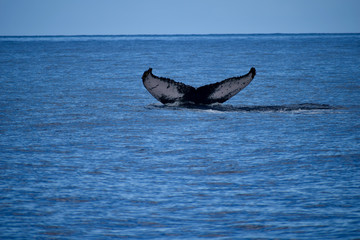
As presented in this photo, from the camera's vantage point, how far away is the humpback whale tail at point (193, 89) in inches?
621

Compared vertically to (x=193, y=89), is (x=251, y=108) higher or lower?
lower

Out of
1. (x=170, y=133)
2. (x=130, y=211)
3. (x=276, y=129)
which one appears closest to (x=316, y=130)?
(x=276, y=129)

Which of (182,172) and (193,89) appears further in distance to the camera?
(193,89)

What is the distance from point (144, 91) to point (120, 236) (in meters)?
18.5

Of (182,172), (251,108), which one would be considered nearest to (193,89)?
(251,108)

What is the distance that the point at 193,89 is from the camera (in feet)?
54.5

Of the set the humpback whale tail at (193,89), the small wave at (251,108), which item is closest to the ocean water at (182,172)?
the small wave at (251,108)

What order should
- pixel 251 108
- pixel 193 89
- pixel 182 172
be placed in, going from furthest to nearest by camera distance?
pixel 251 108 → pixel 193 89 → pixel 182 172

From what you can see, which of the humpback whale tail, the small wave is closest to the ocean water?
the small wave

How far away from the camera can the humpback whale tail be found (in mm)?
15761

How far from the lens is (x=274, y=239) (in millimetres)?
6676

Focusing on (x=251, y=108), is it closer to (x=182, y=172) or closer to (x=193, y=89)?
(x=193, y=89)

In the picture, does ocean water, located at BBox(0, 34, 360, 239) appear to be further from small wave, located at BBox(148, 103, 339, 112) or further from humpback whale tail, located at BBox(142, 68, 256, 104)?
humpback whale tail, located at BBox(142, 68, 256, 104)

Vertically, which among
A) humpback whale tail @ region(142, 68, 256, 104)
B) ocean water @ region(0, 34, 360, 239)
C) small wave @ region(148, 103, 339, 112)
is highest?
humpback whale tail @ region(142, 68, 256, 104)
